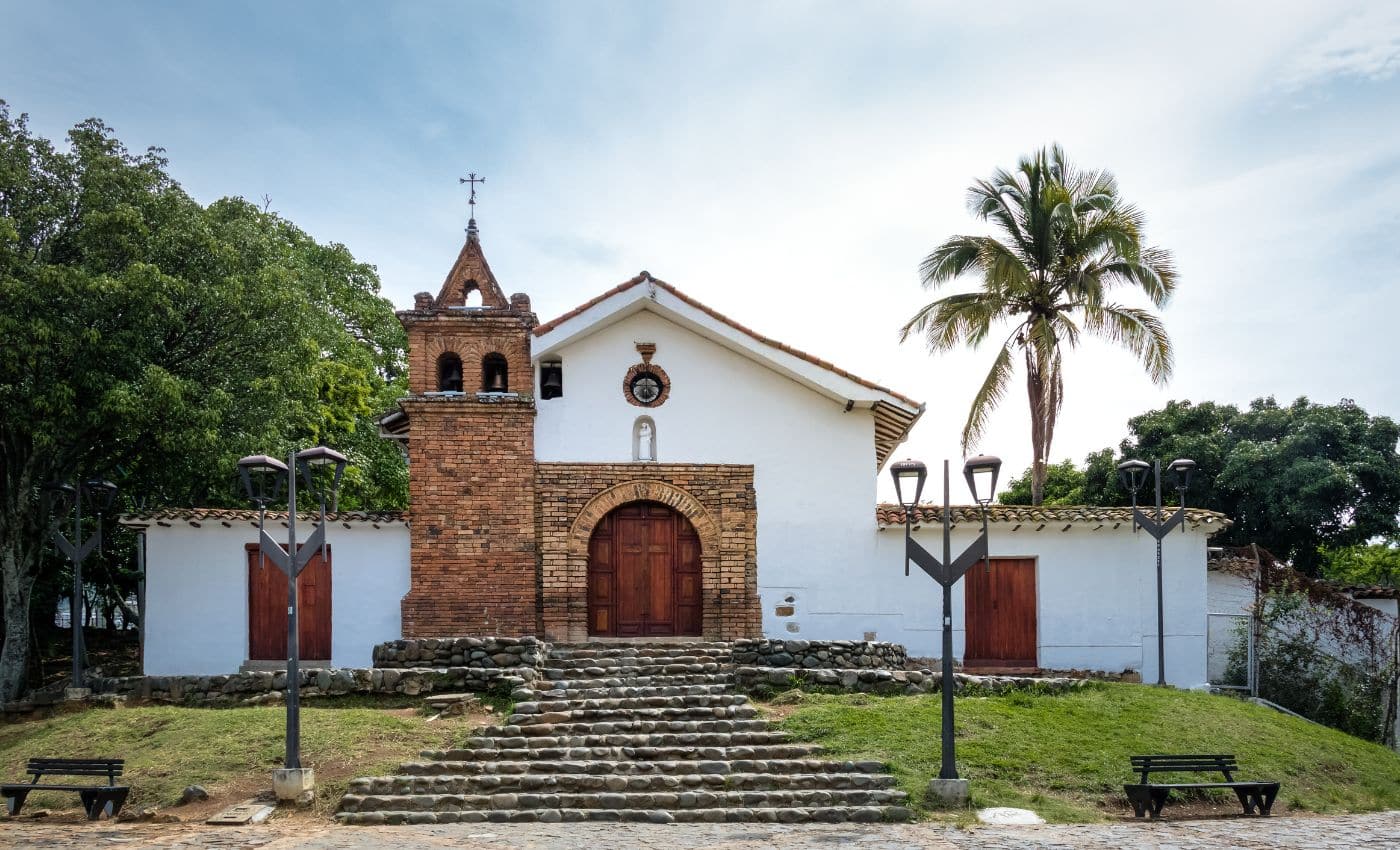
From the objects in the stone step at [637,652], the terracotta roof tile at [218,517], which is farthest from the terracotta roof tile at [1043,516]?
the terracotta roof tile at [218,517]

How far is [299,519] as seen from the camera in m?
16.5

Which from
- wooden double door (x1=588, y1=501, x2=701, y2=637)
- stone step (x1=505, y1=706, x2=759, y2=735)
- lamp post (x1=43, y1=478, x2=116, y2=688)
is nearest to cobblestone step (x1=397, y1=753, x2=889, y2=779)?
stone step (x1=505, y1=706, x2=759, y2=735)

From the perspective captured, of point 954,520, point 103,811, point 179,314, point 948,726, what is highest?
point 179,314

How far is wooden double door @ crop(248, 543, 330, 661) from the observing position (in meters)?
16.6

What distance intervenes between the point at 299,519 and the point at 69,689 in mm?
3656

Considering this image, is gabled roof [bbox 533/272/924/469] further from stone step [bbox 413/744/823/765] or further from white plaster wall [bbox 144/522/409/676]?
stone step [bbox 413/744/823/765]

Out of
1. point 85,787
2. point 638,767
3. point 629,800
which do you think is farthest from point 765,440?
point 85,787

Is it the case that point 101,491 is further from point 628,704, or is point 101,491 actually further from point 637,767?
point 637,767

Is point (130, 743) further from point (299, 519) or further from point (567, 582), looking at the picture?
point (567, 582)

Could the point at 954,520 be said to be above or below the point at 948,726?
above

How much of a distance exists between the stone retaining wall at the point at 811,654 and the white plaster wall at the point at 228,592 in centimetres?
522

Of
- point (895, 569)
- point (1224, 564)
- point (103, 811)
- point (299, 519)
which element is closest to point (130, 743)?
point (103, 811)

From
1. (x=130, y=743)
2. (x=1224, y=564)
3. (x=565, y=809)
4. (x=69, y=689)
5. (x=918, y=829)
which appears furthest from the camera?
(x=1224, y=564)

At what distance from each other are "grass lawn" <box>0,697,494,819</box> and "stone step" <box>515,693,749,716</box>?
2.33ft
